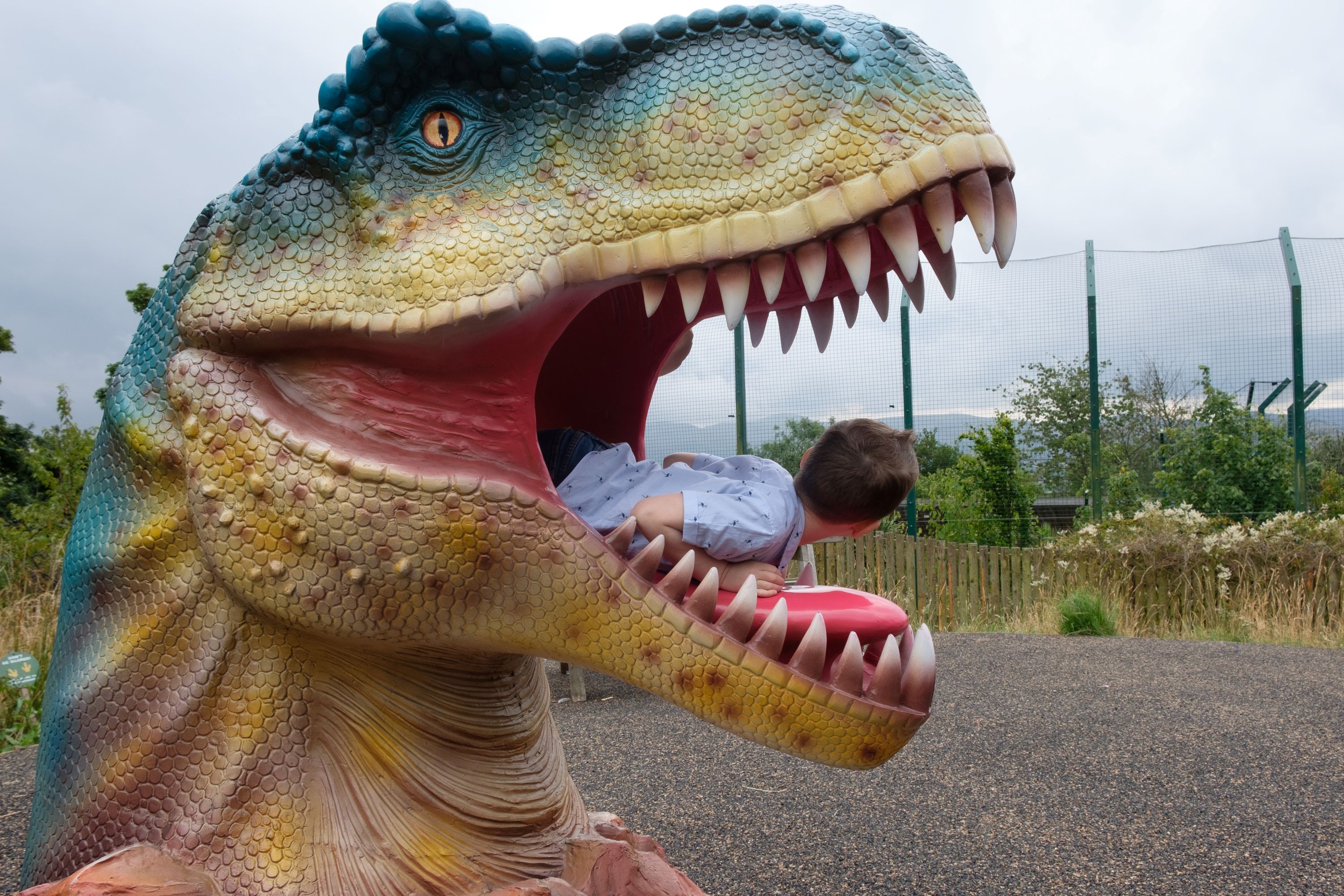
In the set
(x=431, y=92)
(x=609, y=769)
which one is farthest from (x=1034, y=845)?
(x=431, y=92)

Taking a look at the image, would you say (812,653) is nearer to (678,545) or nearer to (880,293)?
(678,545)

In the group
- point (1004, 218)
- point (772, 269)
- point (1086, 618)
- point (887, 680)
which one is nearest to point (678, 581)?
point (887, 680)

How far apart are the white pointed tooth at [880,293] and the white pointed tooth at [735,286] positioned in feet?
0.70

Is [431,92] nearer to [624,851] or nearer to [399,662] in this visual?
[399,662]

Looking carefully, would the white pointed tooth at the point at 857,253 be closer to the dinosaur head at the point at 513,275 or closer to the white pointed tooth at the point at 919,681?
the dinosaur head at the point at 513,275

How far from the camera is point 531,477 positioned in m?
1.21

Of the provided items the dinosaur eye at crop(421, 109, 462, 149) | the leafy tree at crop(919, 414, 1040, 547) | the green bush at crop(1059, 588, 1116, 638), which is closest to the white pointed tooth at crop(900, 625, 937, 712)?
the dinosaur eye at crop(421, 109, 462, 149)

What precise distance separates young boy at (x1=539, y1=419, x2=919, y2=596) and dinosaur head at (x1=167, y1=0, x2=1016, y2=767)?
0.16 metres

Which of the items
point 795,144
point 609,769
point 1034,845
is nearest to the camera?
point 795,144

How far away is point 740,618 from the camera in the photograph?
117 centimetres

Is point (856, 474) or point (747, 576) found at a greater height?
point (856, 474)

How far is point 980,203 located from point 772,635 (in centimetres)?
61

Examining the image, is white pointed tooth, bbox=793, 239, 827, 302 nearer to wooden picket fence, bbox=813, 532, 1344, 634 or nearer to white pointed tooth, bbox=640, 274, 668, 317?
white pointed tooth, bbox=640, 274, 668, 317

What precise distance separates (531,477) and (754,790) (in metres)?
2.96
